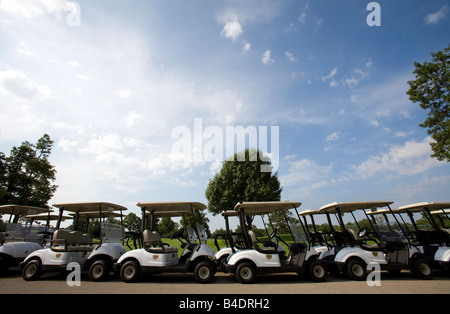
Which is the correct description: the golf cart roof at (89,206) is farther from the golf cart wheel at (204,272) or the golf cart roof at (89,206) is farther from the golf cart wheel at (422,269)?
the golf cart wheel at (422,269)

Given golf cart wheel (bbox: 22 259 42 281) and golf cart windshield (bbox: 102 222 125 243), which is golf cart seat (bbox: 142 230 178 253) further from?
golf cart wheel (bbox: 22 259 42 281)

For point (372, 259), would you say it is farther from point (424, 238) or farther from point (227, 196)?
point (227, 196)

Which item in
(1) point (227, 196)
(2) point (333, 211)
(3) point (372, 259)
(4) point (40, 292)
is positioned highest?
(1) point (227, 196)

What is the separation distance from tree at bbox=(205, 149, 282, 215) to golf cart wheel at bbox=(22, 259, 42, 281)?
18.4 meters

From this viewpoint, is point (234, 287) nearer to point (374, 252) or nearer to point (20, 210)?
point (374, 252)

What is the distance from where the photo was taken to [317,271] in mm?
6750

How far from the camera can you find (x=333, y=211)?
8.73 meters

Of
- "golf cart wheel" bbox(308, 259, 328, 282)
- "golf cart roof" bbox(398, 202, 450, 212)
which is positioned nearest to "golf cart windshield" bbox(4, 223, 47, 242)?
"golf cart wheel" bbox(308, 259, 328, 282)

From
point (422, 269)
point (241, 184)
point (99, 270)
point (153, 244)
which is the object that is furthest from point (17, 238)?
point (241, 184)

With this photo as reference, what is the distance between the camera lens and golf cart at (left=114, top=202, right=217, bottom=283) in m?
6.64

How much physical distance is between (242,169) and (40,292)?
20.7m

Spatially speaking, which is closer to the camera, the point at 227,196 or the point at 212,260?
the point at 212,260

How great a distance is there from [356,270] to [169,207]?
19.9ft
